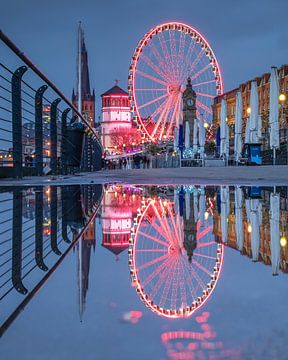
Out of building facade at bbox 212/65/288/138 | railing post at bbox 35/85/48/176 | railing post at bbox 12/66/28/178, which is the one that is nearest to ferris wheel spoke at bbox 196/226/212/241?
railing post at bbox 12/66/28/178

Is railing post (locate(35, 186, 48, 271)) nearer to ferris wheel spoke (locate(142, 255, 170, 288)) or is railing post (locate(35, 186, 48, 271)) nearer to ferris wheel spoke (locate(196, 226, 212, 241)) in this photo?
ferris wheel spoke (locate(142, 255, 170, 288))

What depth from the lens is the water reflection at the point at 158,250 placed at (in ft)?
2.71

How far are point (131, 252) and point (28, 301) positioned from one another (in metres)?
0.59

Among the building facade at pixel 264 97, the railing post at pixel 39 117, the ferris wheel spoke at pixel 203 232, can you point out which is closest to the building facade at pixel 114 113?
the building facade at pixel 264 97

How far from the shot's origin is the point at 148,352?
0.66 m

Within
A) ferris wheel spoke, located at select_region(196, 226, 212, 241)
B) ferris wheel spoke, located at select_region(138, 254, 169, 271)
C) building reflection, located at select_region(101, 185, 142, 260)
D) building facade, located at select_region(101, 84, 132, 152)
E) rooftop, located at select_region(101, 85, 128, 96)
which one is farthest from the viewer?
rooftop, located at select_region(101, 85, 128, 96)

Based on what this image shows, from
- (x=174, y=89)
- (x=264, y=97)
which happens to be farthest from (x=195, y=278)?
(x=264, y=97)

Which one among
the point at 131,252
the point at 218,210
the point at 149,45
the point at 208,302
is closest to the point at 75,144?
the point at 218,210

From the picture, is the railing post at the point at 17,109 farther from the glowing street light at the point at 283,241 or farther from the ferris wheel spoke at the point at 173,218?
the glowing street light at the point at 283,241

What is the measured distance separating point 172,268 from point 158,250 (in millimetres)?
297

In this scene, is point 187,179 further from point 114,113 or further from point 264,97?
point 114,113

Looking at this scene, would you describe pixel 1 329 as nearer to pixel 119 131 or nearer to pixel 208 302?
pixel 208 302

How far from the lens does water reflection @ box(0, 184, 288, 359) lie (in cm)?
83

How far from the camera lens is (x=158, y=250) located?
149 centimetres
